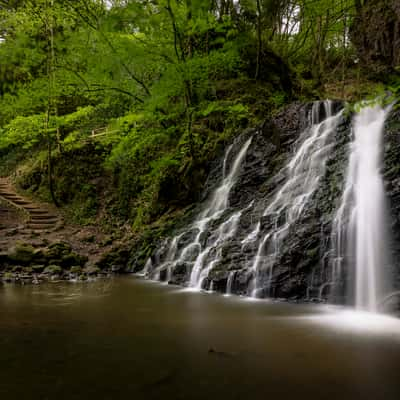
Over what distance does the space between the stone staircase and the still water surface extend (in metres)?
8.68

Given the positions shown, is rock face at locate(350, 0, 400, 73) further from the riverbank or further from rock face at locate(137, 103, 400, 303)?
the riverbank

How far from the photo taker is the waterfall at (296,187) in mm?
6555

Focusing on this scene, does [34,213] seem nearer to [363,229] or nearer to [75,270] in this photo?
[75,270]

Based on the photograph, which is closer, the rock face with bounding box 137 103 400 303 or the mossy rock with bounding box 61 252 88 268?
the rock face with bounding box 137 103 400 303

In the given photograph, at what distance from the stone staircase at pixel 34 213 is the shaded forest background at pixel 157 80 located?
2.98 ft

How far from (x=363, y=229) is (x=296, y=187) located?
2431mm

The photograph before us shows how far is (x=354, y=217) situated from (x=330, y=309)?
1.70 metres

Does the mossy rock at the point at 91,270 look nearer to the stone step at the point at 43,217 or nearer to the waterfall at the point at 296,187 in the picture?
the waterfall at the point at 296,187

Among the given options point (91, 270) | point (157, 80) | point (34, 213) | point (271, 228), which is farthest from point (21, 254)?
point (271, 228)

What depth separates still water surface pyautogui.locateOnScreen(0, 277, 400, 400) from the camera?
2.66 m

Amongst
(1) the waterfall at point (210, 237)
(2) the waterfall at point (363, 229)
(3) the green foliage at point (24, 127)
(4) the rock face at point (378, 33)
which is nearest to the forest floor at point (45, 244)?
(1) the waterfall at point (210, 237)

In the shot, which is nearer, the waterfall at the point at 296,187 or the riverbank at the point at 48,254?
the waterfall at the point at 296,187

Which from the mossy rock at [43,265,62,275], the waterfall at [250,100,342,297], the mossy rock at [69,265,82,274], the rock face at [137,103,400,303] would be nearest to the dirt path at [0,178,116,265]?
the mossy rock at [69,265,82,274]

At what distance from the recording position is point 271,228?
23.4 feet
